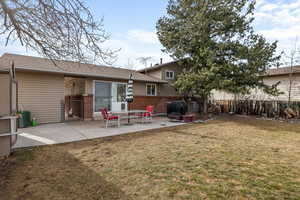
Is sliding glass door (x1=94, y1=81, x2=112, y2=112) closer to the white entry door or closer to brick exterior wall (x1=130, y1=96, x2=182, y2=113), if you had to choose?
the white entry door

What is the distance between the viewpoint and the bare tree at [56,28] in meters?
2.94

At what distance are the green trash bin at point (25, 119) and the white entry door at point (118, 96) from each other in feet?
14.5

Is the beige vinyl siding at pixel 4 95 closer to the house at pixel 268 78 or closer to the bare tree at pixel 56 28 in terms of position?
the bare tree at pixel 56 28

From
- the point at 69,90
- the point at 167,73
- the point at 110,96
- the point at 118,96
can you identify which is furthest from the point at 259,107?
the point at 69,90

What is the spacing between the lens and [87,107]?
916cm

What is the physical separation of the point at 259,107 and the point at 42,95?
49.2 ft

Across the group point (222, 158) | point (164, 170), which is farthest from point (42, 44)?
point (222, 158)

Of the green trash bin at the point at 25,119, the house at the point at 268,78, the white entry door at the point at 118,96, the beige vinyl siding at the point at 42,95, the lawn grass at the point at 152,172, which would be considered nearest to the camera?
the lawn grass at the point at 152,172

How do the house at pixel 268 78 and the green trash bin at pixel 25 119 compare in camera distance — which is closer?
the green trash bin at pixel 25 119

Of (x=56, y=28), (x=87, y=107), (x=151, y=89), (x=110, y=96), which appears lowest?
(x=87, y=107)

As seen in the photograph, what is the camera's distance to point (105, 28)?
3.66 meters

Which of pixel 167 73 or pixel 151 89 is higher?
pixel 167 73

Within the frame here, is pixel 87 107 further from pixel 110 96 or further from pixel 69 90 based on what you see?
pixel 69 90

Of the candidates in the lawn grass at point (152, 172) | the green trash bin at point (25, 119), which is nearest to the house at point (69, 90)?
the green trash bin at point (25, 119)
